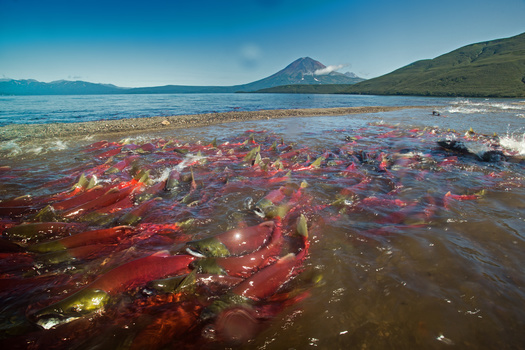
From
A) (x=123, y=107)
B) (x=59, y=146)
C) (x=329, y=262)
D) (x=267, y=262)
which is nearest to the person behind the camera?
(x=329, y=262)

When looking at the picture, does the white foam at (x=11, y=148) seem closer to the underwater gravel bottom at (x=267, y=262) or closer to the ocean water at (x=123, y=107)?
the underwater gravel bottom at (x=267, y=262)

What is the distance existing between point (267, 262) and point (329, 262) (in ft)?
3.16

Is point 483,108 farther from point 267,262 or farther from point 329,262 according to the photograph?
point 267,262

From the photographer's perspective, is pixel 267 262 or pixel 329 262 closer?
pixel 329 262

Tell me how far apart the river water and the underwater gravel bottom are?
0.02 m

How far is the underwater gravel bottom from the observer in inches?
90.1

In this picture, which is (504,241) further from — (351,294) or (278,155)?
(278,155)

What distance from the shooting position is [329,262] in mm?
3391

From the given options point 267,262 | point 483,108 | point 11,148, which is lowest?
point 267,262

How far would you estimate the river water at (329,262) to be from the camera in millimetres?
2258

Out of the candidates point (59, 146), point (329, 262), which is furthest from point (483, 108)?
point (59, 146)

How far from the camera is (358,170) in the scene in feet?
24.7

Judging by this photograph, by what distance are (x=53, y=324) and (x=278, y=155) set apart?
8602 mm

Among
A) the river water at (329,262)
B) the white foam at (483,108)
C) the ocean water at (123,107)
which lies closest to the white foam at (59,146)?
the river water at (329,262)
